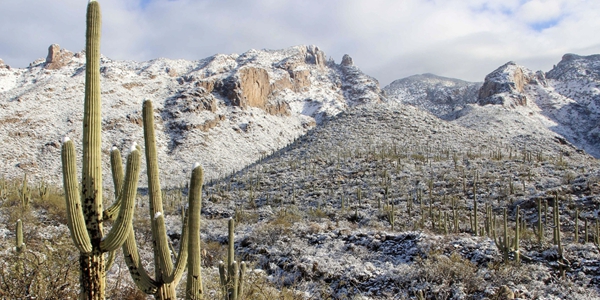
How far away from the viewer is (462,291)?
310 inches

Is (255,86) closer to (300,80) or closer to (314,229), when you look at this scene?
(300,80)

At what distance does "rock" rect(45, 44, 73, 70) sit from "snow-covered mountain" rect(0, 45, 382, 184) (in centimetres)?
17

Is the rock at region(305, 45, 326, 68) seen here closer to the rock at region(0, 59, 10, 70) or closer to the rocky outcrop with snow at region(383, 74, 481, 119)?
the rocky outcrop with snow at region(383, 74, 481, 119)

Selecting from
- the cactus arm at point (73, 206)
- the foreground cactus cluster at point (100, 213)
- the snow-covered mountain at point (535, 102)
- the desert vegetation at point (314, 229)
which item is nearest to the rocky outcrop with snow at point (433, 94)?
the snow-covered mountain at point (535, 102)

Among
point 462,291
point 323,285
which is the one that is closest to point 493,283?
point 462,291

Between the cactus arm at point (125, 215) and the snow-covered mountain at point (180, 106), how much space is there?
104 ft

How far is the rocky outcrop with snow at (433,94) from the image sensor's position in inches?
3487

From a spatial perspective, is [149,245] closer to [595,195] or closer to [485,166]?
[595,195]

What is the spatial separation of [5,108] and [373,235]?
41436 mm

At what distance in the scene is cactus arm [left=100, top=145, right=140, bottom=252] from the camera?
10.8 ft


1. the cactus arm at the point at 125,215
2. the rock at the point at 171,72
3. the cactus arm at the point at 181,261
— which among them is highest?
the rock at the point at 171,72

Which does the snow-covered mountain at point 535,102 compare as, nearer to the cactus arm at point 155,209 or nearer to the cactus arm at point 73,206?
the cactus arm at point 155,209

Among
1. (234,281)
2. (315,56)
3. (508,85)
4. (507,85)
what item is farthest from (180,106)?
(508,85)

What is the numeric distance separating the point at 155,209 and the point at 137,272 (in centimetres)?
63
